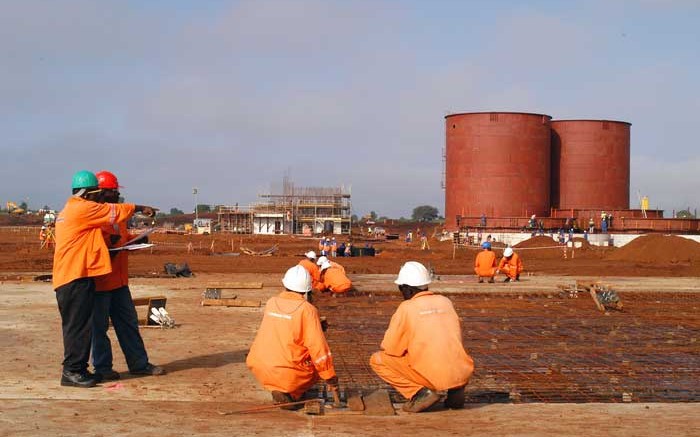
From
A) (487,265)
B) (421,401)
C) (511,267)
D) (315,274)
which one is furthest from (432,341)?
(511,267)

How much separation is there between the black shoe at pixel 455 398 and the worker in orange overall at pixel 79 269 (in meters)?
3.11

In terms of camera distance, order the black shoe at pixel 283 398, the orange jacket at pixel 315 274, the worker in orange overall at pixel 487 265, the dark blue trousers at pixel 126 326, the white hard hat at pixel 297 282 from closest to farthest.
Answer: the black shoe at pixel 283 398 → the white hard hat at pixel 297 282 → the dark blue trousers at pixel 126 326 → the orange jacket at pixel 315 274 → the worker in orange overall at pixel 487 265

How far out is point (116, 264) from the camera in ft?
26.5

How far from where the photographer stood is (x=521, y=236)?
1770 inches

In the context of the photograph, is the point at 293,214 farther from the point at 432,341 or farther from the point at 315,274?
the point at 432,341

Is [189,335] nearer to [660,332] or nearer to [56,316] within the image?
[56,316]

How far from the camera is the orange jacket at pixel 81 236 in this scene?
299 inches

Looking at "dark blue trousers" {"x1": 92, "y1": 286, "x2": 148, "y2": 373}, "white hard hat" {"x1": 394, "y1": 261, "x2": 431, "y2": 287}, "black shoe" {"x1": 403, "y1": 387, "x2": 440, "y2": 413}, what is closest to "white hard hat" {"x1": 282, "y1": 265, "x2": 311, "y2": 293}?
"white hard hat" {"x1": 394, "y1": 261, "x2": 431, "y2": 287}

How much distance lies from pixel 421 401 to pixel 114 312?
3185 mm

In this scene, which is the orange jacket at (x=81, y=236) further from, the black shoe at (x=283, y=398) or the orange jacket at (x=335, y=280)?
the orange jacket at (x=335, y=280)

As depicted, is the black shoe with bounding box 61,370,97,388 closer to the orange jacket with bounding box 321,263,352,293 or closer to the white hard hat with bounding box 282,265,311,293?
the white hard hat with bounding box 282,265,311,293

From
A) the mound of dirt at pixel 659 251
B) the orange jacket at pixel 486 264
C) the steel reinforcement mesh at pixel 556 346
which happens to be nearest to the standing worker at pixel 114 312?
the steel reinforcement mesh at pixel 556 346

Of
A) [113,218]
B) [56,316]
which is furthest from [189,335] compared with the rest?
[113,218]

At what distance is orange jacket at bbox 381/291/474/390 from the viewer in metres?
6.86
